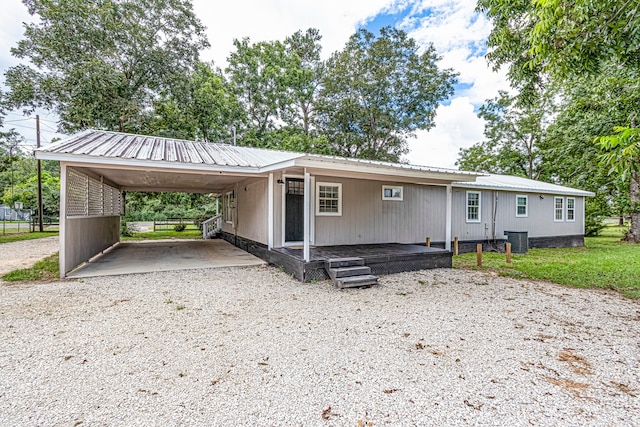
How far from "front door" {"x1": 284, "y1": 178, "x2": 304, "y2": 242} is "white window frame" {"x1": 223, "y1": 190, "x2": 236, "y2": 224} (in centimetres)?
435

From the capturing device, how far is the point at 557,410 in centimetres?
219

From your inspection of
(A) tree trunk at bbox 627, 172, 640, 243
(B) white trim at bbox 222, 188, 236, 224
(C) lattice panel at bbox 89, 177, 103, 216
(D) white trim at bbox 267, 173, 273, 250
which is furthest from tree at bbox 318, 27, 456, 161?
(C) lattice panel at bbox 89, 177, 103, 216

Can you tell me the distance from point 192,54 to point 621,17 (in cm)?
1786

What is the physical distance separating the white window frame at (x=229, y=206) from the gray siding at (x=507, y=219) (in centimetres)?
834

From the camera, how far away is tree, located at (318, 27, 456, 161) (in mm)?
20031

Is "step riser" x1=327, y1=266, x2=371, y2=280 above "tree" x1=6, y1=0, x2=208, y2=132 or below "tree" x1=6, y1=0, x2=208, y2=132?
below

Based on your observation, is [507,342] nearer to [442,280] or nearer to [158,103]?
[442,280]

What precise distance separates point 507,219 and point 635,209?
802 cm

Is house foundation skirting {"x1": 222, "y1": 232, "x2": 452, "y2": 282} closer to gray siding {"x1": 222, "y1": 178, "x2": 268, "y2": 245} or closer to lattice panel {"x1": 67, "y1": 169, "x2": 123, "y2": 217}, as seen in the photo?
gray siding {"x1": 222, "y1": 178, "x2": 268, "y2": 245}

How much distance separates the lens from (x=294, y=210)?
27.0 ft

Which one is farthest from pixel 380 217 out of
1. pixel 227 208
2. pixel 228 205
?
pixel 227 208

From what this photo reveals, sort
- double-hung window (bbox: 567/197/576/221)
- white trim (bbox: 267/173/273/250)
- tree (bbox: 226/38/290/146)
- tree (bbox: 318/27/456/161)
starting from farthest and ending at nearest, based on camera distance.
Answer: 1. tree (bbox: 226/38/290/146)
2. tree (bbox: 318/27/456/161)
3. double-hung window (bbox: 567/197/576/221)
4. white trim (bbox: 267/173/273/250)

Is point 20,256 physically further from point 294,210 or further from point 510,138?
point 510,138

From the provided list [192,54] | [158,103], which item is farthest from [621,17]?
[192,54]
